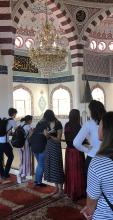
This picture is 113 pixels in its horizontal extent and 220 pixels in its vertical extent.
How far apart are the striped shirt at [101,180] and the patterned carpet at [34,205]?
6.32 feet

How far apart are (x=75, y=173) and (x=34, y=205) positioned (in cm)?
60

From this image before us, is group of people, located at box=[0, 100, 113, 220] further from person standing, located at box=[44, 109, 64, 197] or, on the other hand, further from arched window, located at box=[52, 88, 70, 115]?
arched window, located at box=[52, 88, 70, 115]

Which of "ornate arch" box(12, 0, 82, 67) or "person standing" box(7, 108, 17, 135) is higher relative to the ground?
"ornate arch" box(12, 0, 82, 67)

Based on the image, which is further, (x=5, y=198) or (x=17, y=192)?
(x=17, y=192)

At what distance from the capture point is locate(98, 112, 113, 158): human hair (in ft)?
4.99

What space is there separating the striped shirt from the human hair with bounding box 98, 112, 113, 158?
3 centimetres

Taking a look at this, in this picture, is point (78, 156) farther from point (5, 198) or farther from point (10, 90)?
point (10, 90)

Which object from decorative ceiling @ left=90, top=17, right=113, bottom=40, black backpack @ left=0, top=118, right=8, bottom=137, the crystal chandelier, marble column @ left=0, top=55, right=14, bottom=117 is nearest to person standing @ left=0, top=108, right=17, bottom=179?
black backpack @ left=0, top=118, right=8, bottom=137

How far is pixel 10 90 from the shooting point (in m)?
7.64

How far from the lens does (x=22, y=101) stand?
12141 millimetres

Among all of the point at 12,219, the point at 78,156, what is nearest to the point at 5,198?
the point at 12,219

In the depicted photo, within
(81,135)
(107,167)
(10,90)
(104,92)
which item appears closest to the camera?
(107,167)

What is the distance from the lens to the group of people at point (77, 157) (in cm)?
153

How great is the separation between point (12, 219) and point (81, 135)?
1.15 m
